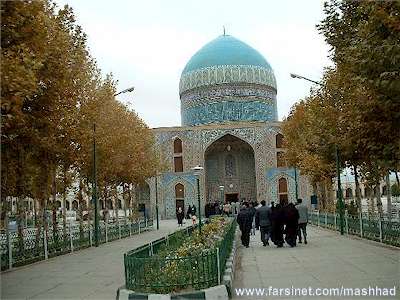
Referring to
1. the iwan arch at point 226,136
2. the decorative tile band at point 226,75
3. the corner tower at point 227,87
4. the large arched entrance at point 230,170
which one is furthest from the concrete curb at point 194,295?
the decorative tile band at point 226,75

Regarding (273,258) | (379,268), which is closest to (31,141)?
(273,258)

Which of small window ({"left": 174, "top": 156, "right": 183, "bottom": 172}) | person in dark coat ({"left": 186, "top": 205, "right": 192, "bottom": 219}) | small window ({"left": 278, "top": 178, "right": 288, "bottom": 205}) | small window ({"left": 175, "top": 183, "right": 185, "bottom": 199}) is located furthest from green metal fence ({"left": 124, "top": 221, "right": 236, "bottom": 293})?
small window ({"left": 174, "top": 156, "right": 183, "bottom": 172})

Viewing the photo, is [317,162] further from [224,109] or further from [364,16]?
[224,109]

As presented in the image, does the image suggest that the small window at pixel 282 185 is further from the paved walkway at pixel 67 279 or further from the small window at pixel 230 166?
the paved walkway at pixel 67 279

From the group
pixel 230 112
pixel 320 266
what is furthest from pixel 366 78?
pixel 230 112

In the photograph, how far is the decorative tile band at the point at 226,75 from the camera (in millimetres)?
47156

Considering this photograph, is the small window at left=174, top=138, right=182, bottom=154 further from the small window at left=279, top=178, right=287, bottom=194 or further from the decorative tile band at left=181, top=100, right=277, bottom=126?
the small window at left=279, top=178, right=287, bottom=194

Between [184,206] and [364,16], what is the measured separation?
1362 inches

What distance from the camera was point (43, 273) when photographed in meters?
11.8

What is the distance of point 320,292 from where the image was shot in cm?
770

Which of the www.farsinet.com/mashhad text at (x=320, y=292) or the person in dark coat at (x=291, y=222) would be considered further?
the person in dark coat at (x=291, y=222)

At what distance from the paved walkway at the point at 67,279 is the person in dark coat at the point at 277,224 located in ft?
14.2

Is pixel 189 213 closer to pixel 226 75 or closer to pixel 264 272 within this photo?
pixel 226 75

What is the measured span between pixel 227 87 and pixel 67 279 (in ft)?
123
